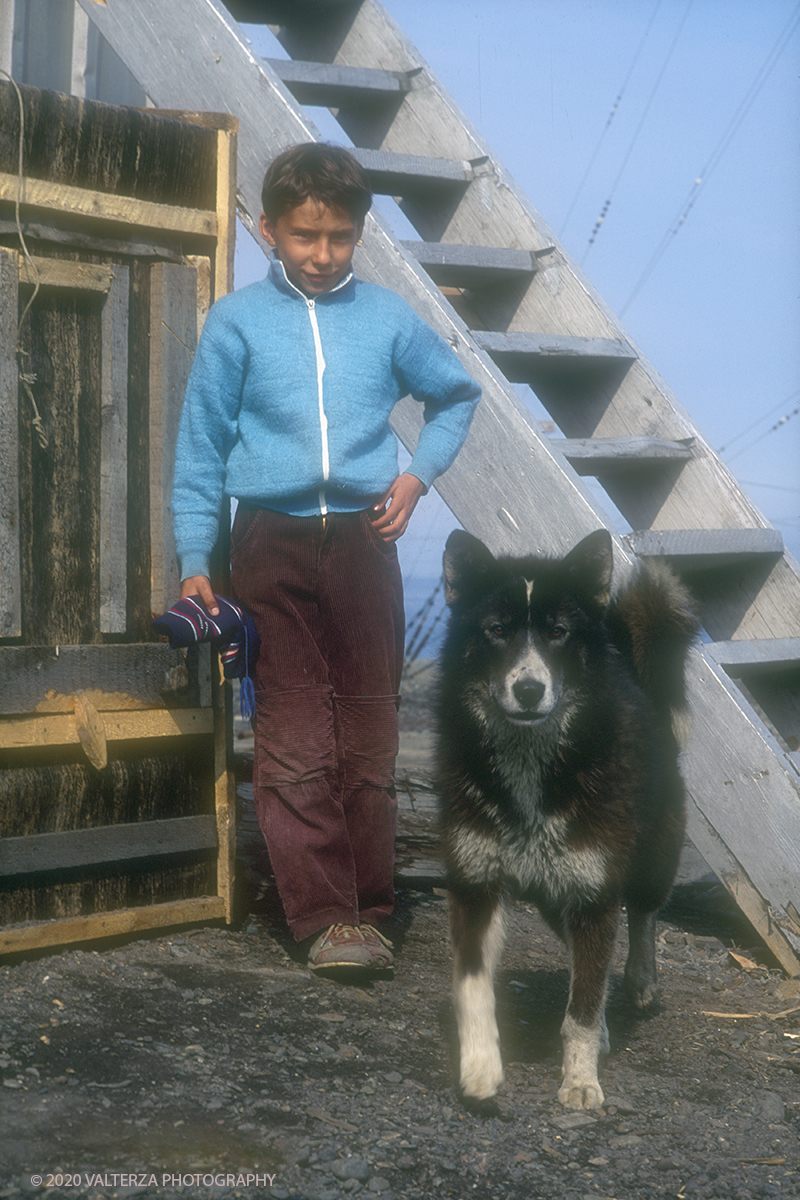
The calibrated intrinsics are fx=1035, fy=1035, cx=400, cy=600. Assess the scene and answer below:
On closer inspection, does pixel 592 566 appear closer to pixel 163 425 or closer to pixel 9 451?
pixel 163 425

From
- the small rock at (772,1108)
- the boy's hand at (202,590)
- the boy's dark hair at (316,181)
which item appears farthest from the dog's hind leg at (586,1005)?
the boy's dark hair at (316,181)

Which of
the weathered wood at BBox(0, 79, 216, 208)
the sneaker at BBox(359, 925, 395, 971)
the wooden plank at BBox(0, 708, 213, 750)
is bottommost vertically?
the sneaker at BBox(359, 925, 395, 971)

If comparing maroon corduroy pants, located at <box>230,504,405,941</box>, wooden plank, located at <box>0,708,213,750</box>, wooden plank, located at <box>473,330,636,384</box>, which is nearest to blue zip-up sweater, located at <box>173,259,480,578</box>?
maroon corduroy pants, located at <box>230,504,405,941</box>

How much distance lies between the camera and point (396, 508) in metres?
3.39

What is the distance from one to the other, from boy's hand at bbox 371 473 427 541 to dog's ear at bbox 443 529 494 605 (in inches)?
18.1

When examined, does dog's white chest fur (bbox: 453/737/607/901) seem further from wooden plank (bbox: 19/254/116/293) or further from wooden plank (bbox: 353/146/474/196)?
wooden plank (bbox: 353/146/474/196)

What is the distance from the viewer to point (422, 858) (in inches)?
198

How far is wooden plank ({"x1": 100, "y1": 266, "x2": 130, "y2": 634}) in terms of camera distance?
3465 mm

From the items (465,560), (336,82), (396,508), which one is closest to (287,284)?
(396,508)

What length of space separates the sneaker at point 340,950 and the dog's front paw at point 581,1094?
0.81 metres

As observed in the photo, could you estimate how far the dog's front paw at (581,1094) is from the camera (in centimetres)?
267

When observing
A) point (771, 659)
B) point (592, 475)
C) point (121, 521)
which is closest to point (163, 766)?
point (121, 521)

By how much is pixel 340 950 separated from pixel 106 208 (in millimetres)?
2545

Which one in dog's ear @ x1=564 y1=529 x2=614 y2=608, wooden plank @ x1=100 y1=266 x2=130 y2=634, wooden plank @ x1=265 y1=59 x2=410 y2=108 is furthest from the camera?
wooden plank @ x1=265 y1=59 x2=410 y2=108
